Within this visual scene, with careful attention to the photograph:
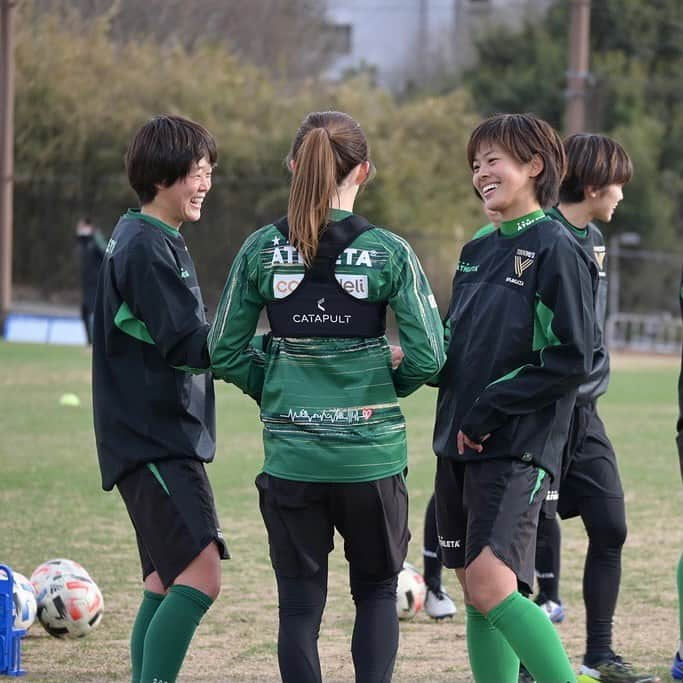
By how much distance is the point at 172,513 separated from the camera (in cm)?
419

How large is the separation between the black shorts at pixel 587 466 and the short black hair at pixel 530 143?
1.19 meters

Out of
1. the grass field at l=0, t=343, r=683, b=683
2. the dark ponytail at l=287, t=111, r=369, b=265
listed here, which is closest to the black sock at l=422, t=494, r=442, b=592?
the grass field at l=0, t=343, r=683, b=683

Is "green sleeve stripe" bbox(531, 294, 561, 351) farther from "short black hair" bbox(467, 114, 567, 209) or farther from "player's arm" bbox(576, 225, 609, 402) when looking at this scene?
"player's arm" bbox(576, 225, 609, 402)

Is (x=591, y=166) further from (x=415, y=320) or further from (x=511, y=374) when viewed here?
(x=415, y=320)

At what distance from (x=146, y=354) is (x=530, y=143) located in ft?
4.50

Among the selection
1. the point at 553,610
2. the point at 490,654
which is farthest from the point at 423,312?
the point at 553,610

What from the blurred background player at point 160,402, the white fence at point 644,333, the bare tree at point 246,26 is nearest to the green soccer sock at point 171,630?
the blurred background player at point 160,402

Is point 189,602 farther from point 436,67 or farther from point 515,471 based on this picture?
point 436,67

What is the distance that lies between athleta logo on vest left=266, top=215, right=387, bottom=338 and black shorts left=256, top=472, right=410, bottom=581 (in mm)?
443

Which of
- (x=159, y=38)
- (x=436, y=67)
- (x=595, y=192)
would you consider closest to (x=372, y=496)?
(x=595, y=192)

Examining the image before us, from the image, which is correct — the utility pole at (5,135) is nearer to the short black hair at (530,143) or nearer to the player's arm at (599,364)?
the player's arm at (599,364)

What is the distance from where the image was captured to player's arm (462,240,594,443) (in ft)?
13.0

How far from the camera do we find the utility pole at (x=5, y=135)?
24203mm

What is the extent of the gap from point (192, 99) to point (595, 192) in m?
28.2
